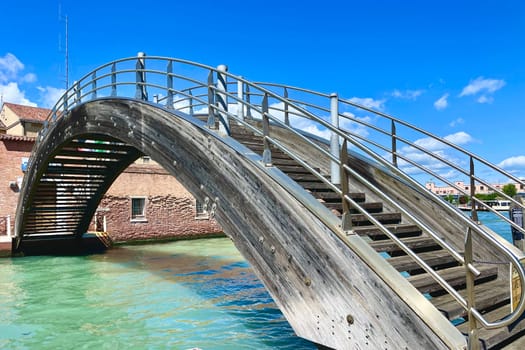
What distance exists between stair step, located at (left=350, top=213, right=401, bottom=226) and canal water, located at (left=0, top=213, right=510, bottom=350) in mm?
1729

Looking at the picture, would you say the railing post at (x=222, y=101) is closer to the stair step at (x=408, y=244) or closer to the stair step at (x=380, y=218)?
the stair step at (x=380, y=218)

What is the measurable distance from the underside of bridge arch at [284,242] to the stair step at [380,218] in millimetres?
1108

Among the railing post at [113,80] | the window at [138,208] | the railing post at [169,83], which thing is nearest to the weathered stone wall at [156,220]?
the window at [138,208]

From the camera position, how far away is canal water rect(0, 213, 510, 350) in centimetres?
577

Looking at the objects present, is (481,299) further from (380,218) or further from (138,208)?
(138,208)

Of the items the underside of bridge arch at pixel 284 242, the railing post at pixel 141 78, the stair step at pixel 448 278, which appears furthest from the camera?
the railing post at pixel 141 78

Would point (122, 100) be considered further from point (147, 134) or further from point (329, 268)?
point (329, 268)

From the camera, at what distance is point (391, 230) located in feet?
16.4

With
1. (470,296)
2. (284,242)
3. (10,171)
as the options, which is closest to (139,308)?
(284,242)

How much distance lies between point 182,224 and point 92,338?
18.0 metres

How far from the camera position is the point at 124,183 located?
22.2 m

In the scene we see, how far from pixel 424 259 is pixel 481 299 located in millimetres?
670

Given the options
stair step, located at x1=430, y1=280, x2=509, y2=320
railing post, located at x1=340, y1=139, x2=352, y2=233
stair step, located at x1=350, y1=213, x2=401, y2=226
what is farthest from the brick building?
railing post, located at x1=340, y1=139, x2=352, y2=233

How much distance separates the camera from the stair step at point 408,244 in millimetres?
4434
